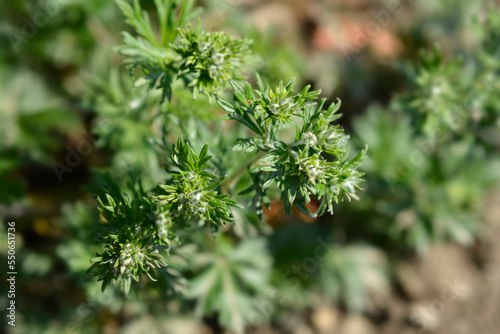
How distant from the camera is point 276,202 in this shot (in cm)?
398

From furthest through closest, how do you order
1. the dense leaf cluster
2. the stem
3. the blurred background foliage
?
the blurred background foliage < the stem < the dense leaf cluster

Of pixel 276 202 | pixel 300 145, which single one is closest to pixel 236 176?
pixel 300 145

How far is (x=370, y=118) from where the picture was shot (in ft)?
14.2

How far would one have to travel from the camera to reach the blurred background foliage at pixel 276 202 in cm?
343

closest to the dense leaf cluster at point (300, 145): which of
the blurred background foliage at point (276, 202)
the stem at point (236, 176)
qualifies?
the stem at point (236, 176)

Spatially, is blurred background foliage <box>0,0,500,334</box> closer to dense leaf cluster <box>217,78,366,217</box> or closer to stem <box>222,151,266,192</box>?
stem <box>222,151,266,192</box>

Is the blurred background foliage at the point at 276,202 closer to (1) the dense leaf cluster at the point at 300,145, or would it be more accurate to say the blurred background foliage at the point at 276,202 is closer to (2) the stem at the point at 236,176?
(2) the stem at the point at 236,176

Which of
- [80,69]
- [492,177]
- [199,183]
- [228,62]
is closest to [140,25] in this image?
[228,62]

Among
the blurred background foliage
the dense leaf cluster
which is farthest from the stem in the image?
the blurred background foliage

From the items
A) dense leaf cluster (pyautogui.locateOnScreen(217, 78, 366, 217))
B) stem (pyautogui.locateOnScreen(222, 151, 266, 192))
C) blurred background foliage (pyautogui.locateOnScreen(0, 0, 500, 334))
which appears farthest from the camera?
blurred background foliage (pyautogui.locateOnScreen(0, 0, 500, 334))

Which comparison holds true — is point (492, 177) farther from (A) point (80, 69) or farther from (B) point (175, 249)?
(A) point (80, 69)

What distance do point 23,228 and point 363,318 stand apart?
3362 mm

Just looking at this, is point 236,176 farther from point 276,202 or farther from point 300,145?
point 276,202

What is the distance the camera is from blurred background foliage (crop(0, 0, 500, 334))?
343cm
